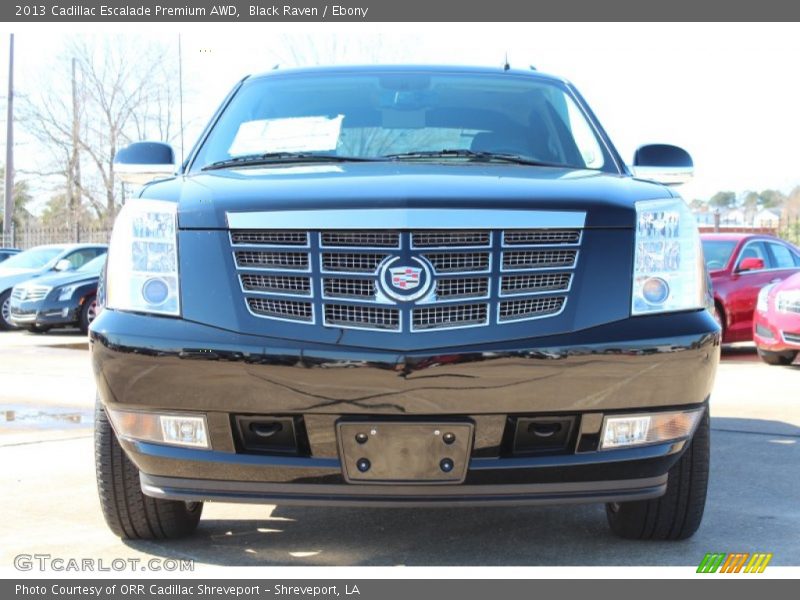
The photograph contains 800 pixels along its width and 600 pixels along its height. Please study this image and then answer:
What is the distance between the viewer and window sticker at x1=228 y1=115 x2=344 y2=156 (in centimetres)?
436

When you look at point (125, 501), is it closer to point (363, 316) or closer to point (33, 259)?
point (363, 316)

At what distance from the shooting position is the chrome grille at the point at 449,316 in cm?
320

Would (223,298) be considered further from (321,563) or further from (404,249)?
(321,563)

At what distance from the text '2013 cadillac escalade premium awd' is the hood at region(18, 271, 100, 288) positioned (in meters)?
14.0

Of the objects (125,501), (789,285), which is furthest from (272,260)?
(789,285)

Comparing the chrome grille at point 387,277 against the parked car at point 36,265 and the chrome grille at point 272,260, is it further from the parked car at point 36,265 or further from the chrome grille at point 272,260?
the parked car at point 36,265

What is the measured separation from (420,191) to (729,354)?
421 inches

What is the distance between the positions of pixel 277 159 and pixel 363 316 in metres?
1.16

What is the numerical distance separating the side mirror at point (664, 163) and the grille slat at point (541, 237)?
4.86 feet

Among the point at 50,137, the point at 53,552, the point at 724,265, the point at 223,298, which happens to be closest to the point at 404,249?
the point at 223,298

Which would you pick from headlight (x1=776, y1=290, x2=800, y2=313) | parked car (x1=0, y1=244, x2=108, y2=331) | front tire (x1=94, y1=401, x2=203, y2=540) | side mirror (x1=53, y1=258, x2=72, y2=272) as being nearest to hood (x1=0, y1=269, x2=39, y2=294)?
parked car (x1=0, y1=244, x2=108, y2=331)

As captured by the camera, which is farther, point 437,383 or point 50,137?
point 50,137

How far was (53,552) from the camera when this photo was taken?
3777 mm

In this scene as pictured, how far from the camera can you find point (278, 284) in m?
3.28
